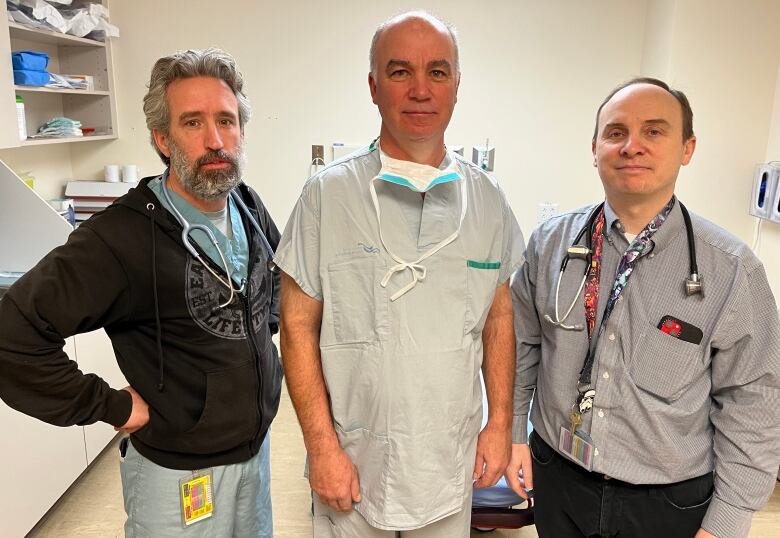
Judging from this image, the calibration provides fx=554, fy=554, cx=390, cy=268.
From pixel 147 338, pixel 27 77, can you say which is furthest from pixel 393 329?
pixel 27 77

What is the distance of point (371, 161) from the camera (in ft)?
3.99

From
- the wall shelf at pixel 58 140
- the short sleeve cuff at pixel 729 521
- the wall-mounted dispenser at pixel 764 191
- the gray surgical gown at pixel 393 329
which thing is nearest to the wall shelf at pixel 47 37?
the wall shelf at pixel 58 140

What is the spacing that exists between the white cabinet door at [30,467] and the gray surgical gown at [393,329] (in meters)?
1.48

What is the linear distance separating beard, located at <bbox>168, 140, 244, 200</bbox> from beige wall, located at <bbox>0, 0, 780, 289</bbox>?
2.14 m

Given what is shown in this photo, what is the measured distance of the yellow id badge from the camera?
4.24 feet

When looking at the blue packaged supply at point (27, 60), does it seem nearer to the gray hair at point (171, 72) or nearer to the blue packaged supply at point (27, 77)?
the blue packaged supply at point (27, 77)

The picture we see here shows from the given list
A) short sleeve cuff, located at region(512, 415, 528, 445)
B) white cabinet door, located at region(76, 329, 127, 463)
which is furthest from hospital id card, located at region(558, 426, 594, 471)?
white cabinet door, located at region(76, 329, 127, 463)

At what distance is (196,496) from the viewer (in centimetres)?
131

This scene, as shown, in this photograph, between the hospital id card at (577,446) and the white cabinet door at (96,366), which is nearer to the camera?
the hospital id card at (577,446)

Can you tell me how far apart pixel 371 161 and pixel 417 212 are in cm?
16

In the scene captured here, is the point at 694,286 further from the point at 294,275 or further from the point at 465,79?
the point at 465,79

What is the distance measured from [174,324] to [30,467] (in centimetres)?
133

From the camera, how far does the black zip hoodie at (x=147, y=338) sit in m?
1.15

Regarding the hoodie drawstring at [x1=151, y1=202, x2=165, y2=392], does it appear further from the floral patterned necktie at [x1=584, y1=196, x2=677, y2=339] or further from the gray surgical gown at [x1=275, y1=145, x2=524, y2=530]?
the floral patterned necktie at [x1=584, y1=196, x2=677, y2=339]
